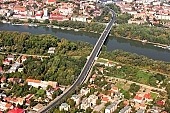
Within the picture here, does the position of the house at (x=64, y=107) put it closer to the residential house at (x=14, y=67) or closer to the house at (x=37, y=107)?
the house at (x=37, y=107)

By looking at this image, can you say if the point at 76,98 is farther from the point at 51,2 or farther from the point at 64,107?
the point at 51,2

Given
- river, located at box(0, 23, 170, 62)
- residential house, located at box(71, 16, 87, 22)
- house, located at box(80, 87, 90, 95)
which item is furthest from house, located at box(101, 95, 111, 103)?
residential house, located at box(71, 16, 87, 22)

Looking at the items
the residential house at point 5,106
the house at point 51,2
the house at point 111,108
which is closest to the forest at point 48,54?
the residential house at point 5,106

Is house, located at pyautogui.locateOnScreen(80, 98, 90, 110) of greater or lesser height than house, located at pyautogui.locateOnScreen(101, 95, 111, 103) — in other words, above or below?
above

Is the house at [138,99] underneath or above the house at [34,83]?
underneath

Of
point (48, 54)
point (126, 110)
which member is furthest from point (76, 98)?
point (48, 54)

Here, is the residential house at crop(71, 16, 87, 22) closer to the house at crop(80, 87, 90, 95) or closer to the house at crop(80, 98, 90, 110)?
the house at crop(80, 87, 90, 95)

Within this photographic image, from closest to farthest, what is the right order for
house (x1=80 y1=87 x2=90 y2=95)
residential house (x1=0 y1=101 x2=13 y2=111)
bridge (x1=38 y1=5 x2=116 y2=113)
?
residential house (x1=0 y1=101 x2=13 y2=111), bridge (x1=38 y1=5 x2=116 y2=113), house (x1=80 y1=87 x2=90 y2=95)

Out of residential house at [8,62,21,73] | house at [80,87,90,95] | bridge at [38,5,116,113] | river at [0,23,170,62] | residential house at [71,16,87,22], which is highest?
residential house at [8,62,21,73]

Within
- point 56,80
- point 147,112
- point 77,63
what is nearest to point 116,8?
point 77,63
